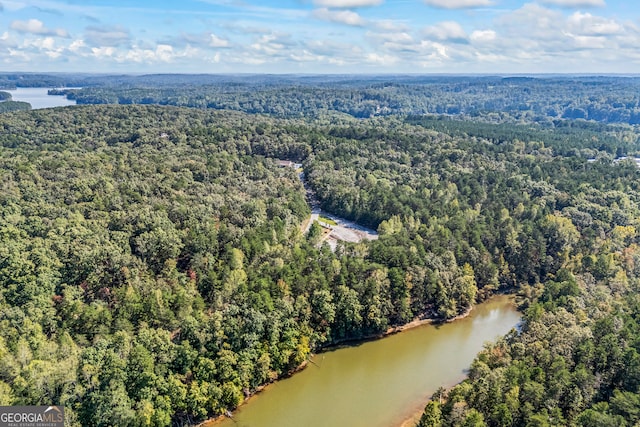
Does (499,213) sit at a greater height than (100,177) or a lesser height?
lesser

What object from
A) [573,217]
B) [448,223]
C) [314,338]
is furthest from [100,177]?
[573,217]

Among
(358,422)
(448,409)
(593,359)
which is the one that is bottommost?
(358,422)

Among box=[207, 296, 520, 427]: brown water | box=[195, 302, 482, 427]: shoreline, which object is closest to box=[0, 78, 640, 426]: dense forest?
box=[195, 302, 482, 427]: shoreline

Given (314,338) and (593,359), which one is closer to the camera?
(593,359)

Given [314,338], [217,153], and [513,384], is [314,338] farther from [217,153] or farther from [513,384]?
[217,153]

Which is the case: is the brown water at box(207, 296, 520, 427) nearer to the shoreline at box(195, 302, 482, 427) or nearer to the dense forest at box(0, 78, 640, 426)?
the shoreline at box(195, 302, 482, 427)

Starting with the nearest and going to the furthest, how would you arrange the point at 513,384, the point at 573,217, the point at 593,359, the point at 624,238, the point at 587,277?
the point at 513,384
the point at 593,359
the point at 587,277
the point at 624,238
the point at 573,217

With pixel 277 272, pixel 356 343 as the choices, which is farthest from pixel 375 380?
pixel 277 272

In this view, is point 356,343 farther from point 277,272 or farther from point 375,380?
point 277,272
